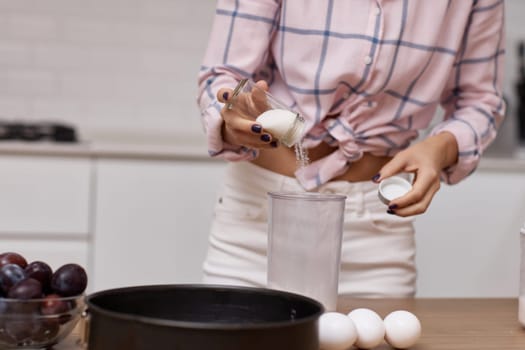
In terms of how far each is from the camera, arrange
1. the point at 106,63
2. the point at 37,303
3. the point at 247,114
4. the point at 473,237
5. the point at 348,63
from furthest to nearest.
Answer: the point at 106,63, the point at 473,237, the point at 348,63, the point at 247,114, the point at 37,303

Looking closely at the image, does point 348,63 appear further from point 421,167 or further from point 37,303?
point 37,303

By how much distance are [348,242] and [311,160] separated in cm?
13

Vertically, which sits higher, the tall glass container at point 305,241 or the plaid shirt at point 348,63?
the plaid shirt at point 348,63

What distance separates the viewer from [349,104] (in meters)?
1.18

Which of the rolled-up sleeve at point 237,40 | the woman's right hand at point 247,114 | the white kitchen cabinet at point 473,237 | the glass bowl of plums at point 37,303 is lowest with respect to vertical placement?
the white kitchen cabinet at point 473,237

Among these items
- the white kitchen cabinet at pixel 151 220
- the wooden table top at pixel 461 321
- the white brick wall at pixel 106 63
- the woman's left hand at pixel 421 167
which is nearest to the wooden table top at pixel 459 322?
the wooden table top at pixel 461 321

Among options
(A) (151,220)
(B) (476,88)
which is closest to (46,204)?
(A) (151,220)

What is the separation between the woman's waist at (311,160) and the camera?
1195 millimetres

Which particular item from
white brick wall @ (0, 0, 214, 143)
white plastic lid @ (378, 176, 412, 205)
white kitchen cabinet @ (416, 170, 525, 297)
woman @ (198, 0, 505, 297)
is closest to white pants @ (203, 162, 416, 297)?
woman @ (198, 0, 505, 297)

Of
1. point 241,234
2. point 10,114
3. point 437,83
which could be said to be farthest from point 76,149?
point 437,83

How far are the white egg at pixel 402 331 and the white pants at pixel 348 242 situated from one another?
1.31ft

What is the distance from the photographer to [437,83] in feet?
3.97

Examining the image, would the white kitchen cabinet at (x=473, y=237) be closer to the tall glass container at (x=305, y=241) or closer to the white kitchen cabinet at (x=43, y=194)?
the white kitchen cabinet at (x=43, y=194)

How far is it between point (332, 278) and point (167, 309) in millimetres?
210
